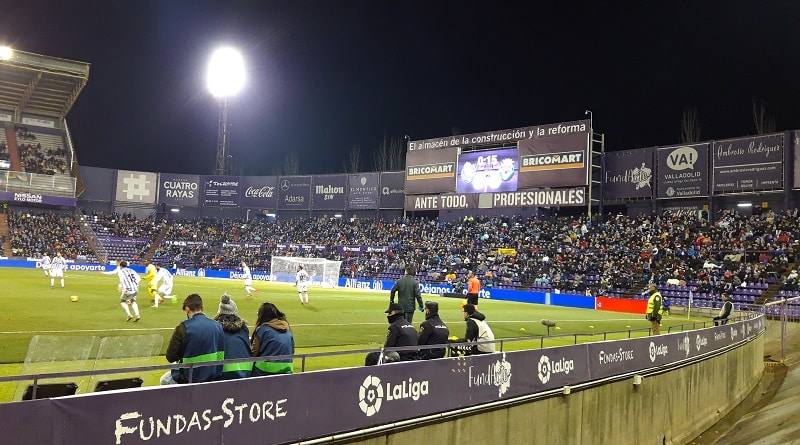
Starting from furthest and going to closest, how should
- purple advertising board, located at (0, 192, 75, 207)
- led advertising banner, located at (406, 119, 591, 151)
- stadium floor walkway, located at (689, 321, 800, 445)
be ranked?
purple advertising board, located at (0, 192, 75, 207) < led advertising banner, located at (406, 119, 591, 151) < stadium floor walkway, located at (689, 321, 800, 445)

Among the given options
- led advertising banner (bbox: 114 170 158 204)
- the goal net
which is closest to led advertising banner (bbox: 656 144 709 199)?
the goal net

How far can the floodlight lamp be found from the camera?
69.6m

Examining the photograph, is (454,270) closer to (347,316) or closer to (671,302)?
(671,302)

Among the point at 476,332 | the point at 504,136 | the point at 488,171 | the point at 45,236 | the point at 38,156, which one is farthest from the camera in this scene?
the point at 38,156

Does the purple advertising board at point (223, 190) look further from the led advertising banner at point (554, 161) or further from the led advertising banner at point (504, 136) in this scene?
the led advertising banner at point (554, 161)

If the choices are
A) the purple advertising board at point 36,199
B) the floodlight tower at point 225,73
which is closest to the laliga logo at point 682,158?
the floodlight tower at point 225,73

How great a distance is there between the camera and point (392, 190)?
69250 mm

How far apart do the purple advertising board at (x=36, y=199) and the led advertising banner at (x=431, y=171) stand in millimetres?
36179

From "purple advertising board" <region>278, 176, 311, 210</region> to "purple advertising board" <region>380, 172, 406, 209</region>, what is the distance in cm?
1123

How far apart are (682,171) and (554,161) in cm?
1007

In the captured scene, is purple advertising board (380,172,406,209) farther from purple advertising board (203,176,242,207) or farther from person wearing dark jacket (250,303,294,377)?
person wearing dark jacket (250,303,294,377)

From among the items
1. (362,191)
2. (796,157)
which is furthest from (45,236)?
(796,157)

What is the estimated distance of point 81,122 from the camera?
82.8 meters

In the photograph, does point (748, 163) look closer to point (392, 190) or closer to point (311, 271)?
point (392, 190)
